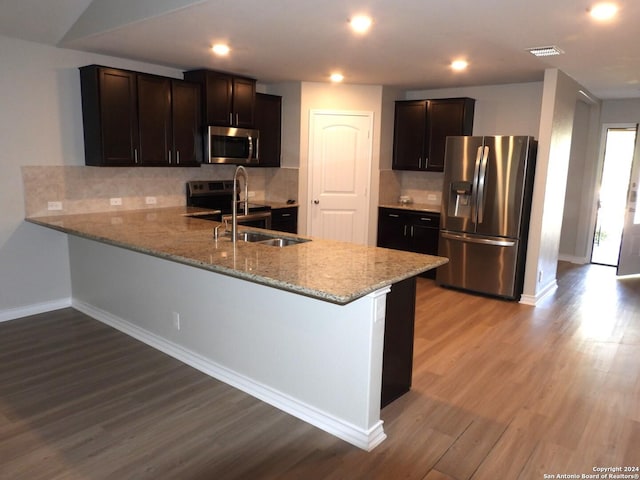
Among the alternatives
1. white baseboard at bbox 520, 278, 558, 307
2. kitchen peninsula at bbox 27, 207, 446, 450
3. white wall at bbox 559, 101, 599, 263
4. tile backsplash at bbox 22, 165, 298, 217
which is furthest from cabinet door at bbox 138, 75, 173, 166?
white wall at bbox 559, 101, 599, 263

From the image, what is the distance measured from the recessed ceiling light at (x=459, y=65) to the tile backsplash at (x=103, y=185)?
2.28m

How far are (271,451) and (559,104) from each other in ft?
14.5

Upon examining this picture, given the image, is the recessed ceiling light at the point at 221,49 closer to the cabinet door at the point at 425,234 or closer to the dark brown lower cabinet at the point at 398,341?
the dark brown lower cabinet at the point at 398,341

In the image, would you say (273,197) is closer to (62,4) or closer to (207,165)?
(207,165)

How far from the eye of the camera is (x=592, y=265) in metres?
7.04

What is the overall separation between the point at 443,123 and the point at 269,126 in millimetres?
2207

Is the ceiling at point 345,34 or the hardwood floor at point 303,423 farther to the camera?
the ceiling at point 345,34

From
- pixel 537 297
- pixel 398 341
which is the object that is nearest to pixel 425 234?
pixel 537 297

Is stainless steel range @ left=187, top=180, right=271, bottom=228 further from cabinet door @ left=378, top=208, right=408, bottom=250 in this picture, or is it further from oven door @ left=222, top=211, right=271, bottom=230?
cabinet door @ left=378, top=208, right=408, bottom=250

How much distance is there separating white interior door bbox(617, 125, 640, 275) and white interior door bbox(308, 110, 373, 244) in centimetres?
352

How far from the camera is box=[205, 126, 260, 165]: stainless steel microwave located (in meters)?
5.14

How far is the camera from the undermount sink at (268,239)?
348 centimetres

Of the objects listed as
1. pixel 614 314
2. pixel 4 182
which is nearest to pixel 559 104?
pixel 614 314

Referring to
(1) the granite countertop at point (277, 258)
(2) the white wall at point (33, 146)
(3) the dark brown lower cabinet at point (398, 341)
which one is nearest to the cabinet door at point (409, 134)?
(1) the granite countertop at point (277, 258)
